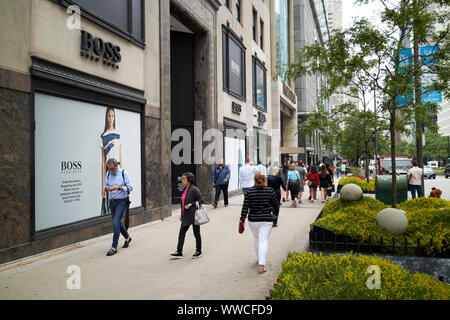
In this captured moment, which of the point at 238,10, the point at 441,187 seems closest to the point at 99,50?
the point at 238,10

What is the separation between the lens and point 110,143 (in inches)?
350

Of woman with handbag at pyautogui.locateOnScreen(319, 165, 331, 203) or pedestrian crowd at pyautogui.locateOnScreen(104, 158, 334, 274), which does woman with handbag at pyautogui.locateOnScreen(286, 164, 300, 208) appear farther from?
pedestrian crowd at pyautogui.locateOnScreen(104, 158, 334, 274)

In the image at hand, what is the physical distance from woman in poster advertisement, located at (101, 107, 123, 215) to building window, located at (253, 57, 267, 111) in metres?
14.9

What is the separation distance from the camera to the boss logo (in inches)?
286

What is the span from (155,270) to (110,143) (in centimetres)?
425

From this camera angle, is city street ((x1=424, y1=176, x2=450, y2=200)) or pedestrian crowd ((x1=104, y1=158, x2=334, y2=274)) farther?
city street ((x1=424, y1=176, x2=450, y2=200))

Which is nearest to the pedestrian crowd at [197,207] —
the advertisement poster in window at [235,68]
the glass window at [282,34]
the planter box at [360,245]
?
the planter box at [360,245]

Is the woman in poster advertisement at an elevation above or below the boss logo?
above

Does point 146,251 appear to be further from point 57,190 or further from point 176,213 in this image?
point 176,213

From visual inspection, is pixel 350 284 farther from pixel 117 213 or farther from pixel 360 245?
pixel 117 213

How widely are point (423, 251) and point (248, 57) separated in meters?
18.1

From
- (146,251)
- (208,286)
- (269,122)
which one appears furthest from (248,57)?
(208,286)

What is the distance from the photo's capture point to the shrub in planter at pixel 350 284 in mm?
3254

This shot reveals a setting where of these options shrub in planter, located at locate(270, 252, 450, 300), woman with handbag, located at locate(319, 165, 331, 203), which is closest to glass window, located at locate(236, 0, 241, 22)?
woman with handbag, located at locate(319, 165, 331, 203)
